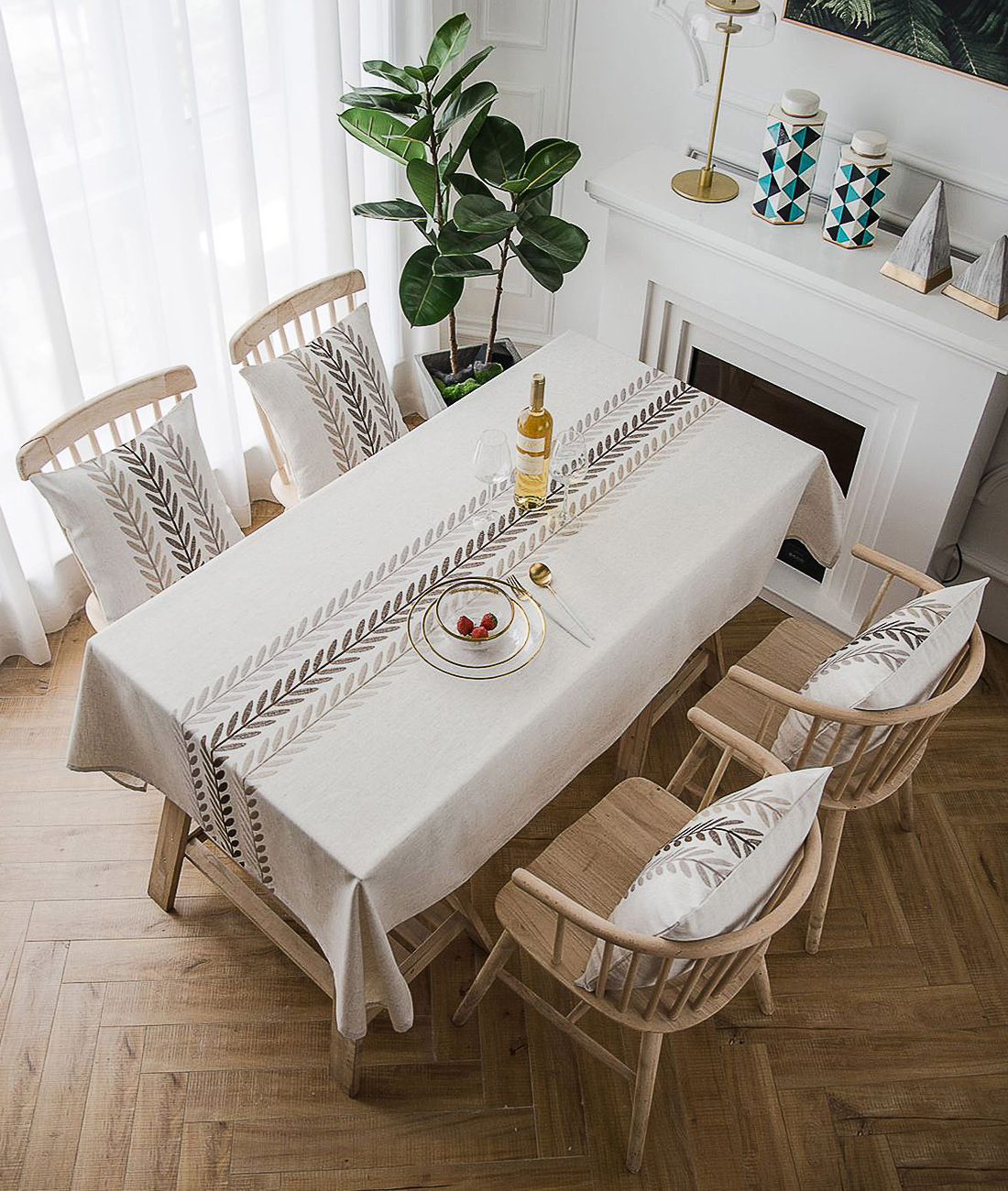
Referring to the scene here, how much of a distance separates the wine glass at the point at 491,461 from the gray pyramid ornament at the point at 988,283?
1.20m

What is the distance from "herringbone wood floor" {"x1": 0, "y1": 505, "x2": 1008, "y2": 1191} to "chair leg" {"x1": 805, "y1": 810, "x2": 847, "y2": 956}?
6 cm

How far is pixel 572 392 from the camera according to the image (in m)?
2.89

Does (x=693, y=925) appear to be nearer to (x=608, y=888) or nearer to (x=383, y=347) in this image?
(x=608, y=888)

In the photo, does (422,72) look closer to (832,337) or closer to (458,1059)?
(832,337)

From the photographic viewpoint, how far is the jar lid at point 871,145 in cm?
284

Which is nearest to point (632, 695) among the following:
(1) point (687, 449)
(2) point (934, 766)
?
(1) point (687, 449)

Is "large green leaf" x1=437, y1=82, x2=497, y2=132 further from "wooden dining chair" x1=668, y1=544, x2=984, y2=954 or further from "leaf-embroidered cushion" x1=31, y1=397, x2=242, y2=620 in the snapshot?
"wooden dining chair" x1=668, y1=544, x2=984, y2=954

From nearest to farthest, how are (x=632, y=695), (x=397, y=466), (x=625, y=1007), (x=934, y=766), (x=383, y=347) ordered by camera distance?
(x=625, y=1007)
(x=632, y=695)
(x=397, y=466)
(x=934, y=766)
(x=383, y=347)

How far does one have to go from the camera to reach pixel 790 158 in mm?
2967

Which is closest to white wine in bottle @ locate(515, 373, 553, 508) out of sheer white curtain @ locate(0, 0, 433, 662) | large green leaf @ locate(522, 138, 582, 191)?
large green leaf @ locate(522, 138, 582, 191)

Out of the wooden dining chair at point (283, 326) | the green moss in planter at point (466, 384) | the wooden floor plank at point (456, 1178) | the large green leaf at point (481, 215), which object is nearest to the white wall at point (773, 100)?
the large green leaf at point (481, 215)

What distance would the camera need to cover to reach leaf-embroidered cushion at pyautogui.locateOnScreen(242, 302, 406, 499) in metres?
2.77

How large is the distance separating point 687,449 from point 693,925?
1.29 meters

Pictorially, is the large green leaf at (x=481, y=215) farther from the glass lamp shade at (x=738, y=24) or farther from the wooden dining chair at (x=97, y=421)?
the wooden dining chair at (x=97, y=421)
